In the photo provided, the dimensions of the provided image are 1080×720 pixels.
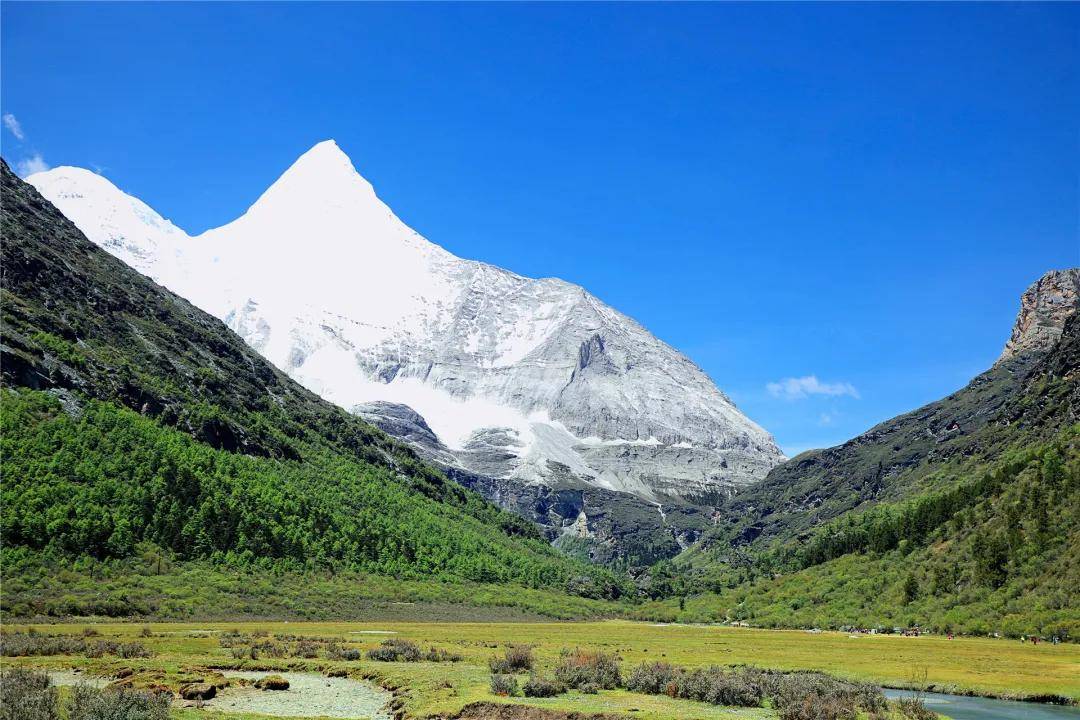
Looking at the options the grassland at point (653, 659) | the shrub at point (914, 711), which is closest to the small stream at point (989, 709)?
the grassland at point (653, 659)

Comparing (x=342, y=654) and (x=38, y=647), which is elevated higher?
(x=342, y=654)

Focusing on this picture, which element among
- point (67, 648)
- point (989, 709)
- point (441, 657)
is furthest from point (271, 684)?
point (989, 709)

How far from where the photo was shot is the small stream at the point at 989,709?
155 ft

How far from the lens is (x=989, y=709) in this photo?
168 feet

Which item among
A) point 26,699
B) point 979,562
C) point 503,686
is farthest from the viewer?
point 979,562

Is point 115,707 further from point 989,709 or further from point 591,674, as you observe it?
point 989,709

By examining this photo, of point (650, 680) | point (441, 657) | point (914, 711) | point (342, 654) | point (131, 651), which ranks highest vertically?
point (914, 711)

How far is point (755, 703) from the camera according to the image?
44.0 metres

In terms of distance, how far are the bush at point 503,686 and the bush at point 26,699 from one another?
22605 mm

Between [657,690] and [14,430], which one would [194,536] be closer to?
[14,430]

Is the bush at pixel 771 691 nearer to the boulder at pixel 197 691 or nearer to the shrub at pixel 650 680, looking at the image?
the shrub at pixel 650 680

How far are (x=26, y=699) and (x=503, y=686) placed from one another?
23984 mm

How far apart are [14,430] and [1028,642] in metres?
157

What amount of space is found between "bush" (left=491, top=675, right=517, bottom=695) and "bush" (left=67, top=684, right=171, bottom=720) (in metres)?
18.1
